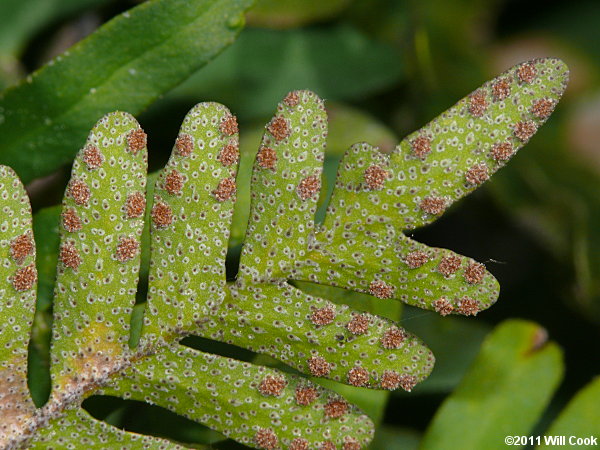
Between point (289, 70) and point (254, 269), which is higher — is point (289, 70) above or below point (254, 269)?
above

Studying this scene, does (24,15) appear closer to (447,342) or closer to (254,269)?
(254,269)

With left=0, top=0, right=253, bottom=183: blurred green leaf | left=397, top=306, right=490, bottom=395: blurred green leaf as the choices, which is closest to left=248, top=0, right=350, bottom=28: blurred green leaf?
left=0, top=0, right=253, bottom=183: blurred green leaf

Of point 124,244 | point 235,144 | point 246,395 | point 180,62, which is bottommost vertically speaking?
point 246,395

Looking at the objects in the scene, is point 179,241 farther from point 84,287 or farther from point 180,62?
point 180,62

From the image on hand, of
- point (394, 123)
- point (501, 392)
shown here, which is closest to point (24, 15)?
point (394, 123)

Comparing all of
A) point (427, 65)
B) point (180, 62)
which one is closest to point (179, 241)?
point (180, 62)

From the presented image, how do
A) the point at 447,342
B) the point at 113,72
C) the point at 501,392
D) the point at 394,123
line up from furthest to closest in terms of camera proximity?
the point at 394,123
the point at 447,342
the point at 501,392
the point at 113,72

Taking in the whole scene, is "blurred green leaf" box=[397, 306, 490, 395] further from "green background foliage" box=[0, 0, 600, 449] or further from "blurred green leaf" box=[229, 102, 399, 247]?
"blurred green leaf" box=[229, 102, 399, 247]
